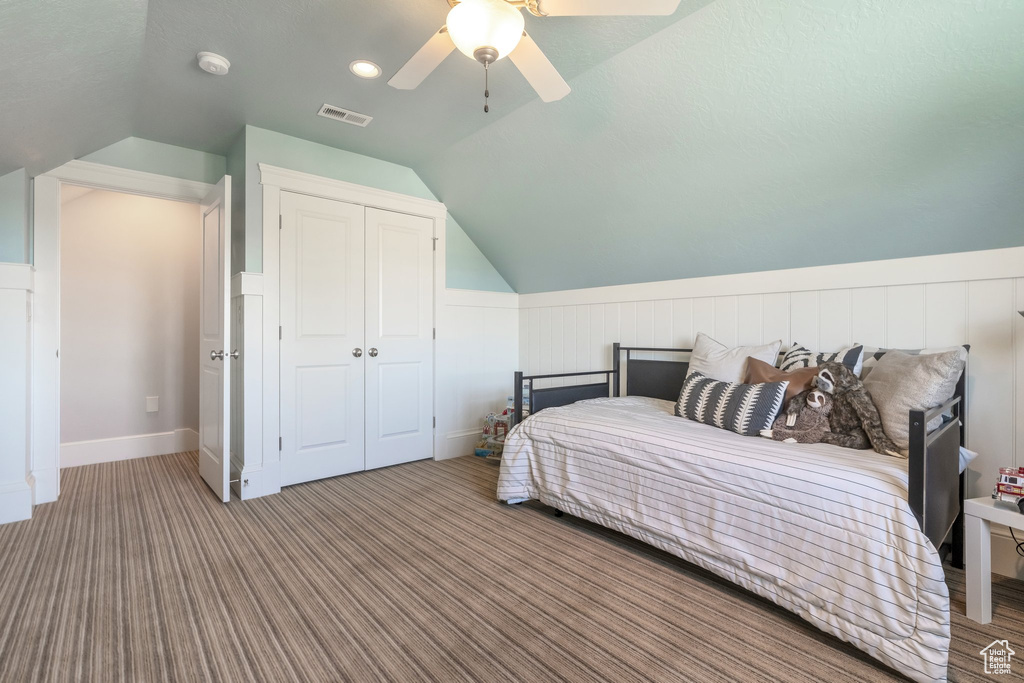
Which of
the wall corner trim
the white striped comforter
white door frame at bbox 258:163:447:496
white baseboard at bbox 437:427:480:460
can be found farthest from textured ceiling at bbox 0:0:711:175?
white baseboard at bbox 437:427:480:460

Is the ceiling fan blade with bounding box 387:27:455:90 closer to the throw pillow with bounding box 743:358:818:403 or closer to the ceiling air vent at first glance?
the ceiling air vent

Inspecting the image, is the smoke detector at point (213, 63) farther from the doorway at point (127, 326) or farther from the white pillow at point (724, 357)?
the white pillow at point (724, 357)

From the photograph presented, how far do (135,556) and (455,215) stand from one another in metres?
2.84

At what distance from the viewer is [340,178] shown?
10.5 ft

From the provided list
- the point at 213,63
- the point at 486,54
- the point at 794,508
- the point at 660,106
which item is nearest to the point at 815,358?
the point at 794,508

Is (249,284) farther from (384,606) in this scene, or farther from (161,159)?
(384,606)

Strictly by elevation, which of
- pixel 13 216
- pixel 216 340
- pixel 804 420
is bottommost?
pixel 804 420

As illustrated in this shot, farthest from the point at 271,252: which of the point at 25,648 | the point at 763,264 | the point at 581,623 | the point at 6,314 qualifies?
the point at 763,264

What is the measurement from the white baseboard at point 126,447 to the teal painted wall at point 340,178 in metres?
2.08

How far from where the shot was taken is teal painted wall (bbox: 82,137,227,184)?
2846 millimetres

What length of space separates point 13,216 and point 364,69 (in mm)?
2035

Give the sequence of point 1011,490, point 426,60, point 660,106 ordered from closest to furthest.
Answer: point 1011,490
point 426,60
point 660,106

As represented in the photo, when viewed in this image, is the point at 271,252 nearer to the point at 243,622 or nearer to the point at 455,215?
the point at 455,215

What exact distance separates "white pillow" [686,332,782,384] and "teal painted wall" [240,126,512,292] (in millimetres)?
1923
